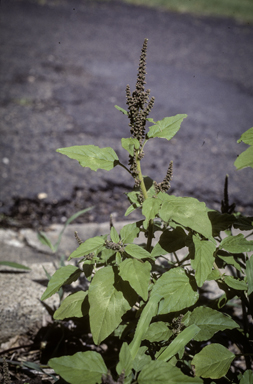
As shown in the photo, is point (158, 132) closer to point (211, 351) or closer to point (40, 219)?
point (211, 351)

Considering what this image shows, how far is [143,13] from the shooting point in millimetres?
9750

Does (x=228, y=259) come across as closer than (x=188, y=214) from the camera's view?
No

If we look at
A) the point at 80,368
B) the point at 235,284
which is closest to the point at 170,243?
the point at 235,284

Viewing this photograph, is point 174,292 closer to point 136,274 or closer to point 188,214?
point 136,274

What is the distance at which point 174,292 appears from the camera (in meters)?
1.17

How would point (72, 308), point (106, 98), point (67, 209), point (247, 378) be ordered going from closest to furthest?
A: point (247, 378), point (72, 308), point (67, 209), point (106, 98)

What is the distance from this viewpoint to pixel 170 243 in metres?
1.25

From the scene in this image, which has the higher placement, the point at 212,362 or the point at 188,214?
the point at 188,214

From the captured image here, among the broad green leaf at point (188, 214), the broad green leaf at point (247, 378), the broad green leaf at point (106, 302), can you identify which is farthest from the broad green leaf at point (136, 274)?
the broad green leaf at point (247, 378)

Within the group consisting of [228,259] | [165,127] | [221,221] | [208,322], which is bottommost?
[208,322]

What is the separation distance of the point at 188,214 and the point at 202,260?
191mm

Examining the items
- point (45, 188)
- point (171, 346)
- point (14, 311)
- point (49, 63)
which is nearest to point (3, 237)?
point (45, 188)

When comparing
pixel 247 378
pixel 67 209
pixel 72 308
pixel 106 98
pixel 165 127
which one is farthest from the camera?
pixel 106 98

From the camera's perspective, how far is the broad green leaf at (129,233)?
4.09 ft
